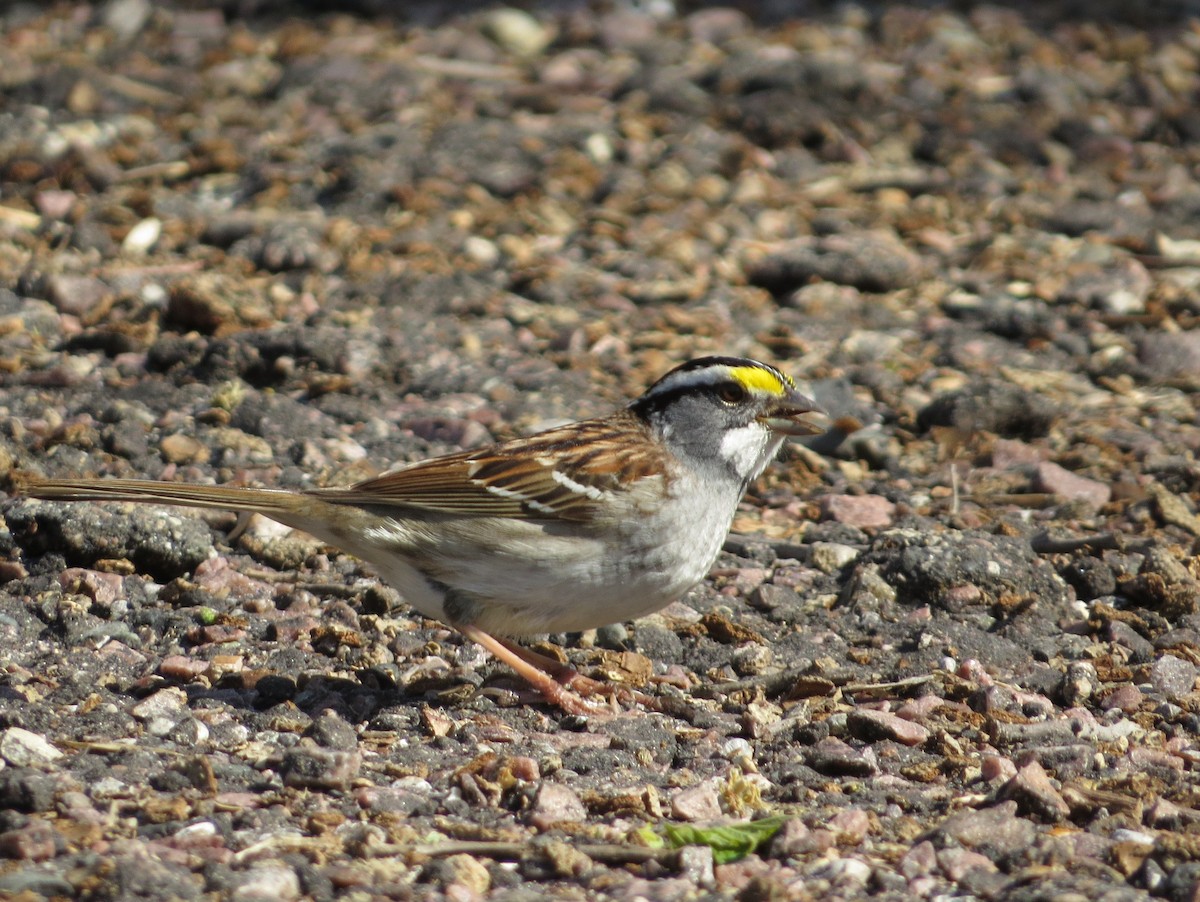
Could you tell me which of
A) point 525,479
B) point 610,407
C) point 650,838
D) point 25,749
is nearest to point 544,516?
point 525,479

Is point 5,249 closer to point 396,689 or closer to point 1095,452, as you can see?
point 396,689

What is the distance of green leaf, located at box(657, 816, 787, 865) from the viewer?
3.83 m

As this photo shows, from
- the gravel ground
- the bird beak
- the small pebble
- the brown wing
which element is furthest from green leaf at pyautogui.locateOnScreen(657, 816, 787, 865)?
the bird beak

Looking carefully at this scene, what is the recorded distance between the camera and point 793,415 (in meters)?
5.34

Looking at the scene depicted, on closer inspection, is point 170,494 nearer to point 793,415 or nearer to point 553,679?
point 553,679

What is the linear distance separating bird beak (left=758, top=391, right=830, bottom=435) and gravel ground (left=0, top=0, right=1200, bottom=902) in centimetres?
64

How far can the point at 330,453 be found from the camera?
641 cm

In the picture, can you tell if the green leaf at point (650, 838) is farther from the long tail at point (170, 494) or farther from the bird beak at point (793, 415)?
the bird beak at point (793, 415)

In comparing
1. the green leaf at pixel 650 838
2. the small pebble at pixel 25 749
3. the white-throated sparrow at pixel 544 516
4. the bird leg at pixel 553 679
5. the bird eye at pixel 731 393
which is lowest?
the bird leg at pixel 553 679

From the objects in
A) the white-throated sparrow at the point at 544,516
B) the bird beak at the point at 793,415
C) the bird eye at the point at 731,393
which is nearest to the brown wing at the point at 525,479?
the white-throated sparrow at the point at 544,516

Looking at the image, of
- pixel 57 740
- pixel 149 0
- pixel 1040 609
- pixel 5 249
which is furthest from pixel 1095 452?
pixel 149 0

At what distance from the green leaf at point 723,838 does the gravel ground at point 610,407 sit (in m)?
0.02

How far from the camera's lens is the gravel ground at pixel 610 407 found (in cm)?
393

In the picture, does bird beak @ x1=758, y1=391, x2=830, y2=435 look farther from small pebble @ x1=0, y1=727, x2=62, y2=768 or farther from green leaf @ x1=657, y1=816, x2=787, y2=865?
small pebble @ x1=0, y1=727, x2=62, y2=768
